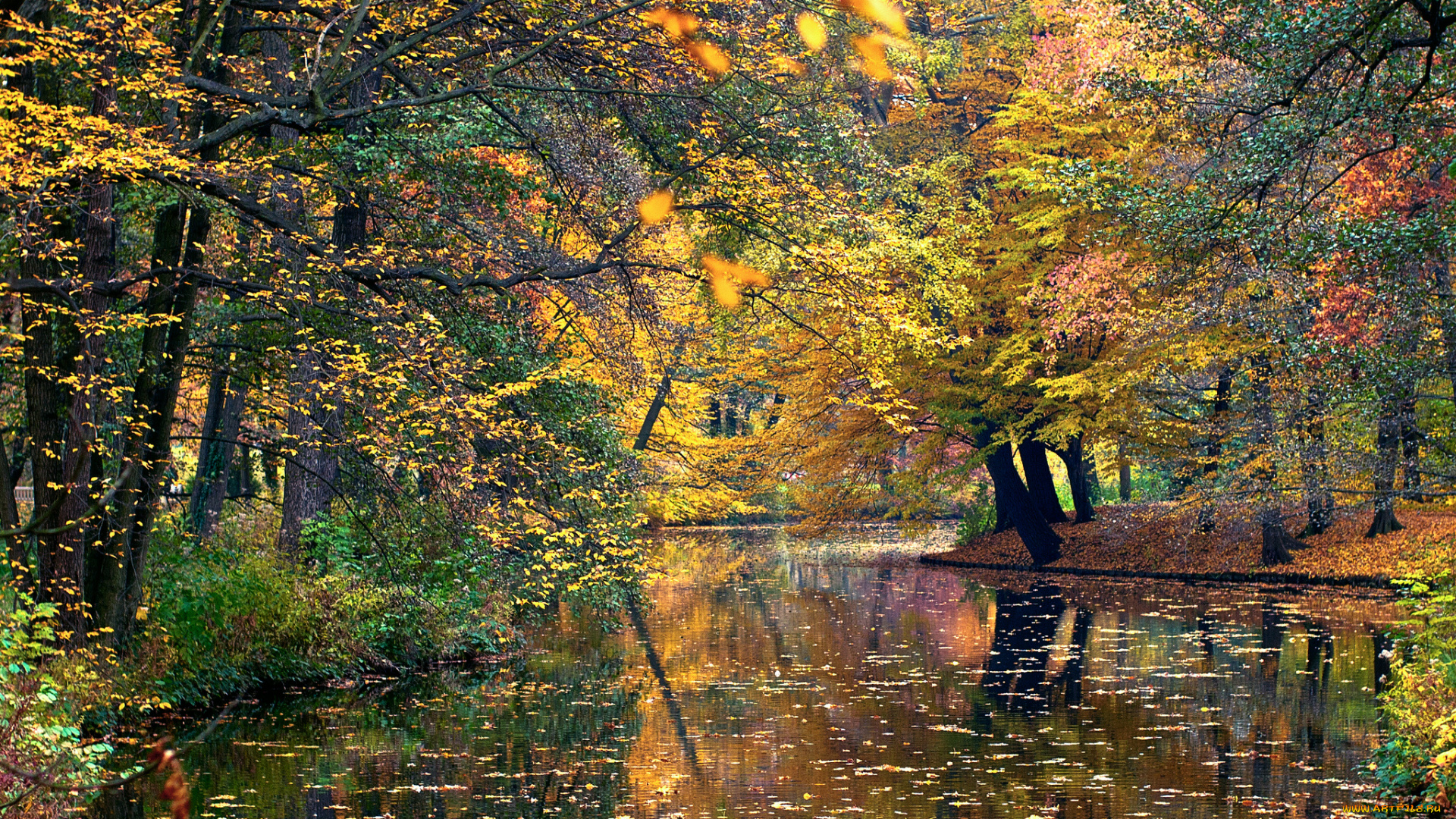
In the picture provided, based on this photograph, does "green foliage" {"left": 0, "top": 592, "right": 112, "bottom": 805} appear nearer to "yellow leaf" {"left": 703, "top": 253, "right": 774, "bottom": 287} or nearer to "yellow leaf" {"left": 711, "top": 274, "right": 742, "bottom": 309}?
"yellow leaf" {"left": 711, "top": 274, "right": 742, "bottom": 309}

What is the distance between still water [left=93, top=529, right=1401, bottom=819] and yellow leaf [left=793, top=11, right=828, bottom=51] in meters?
7.00

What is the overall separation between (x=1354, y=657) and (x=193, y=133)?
14.3 metres

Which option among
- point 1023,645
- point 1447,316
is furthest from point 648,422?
point 1447,316

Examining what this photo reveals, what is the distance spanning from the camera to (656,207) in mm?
13102

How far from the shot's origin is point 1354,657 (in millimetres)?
15609

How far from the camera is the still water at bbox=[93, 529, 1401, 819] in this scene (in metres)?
9.70

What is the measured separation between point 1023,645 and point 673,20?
33.6 ft

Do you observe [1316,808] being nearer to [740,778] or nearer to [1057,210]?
[740,778]

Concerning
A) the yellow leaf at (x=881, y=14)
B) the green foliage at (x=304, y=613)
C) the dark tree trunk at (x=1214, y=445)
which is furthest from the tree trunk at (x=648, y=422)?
the green foliage at (x=304, y=613)

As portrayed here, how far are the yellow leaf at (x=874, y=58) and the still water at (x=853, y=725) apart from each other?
9379 millimetres

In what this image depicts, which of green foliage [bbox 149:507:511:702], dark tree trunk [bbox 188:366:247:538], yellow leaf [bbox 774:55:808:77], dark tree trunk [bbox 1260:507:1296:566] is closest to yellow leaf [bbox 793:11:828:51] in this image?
yellow leaf [bbox 774:55:808:77]

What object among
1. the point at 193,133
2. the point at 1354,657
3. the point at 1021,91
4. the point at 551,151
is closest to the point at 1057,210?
the point at 1021,91

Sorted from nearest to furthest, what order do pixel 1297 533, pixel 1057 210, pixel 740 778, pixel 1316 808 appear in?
pixel 1316 808, pixel 740 778, pixel 1057 210, pixel 1297 533

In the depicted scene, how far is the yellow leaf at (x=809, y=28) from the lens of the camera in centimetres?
1347
